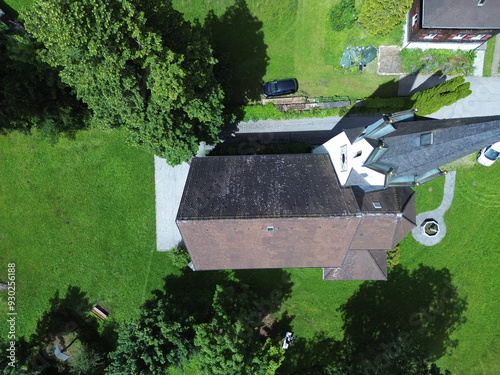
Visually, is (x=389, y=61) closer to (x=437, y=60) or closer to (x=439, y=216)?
(x=437, y=60)

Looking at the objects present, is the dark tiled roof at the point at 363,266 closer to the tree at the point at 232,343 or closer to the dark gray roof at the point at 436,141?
the tree at the point at 232,343

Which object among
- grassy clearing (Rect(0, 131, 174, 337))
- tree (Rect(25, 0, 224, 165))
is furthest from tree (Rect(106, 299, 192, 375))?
tree (Rect(25, 0, 224, 165))

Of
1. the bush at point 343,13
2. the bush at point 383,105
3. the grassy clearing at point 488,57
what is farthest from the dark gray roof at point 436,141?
the grassy clearing at point 488,57

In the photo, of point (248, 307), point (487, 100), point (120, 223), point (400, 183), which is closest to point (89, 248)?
point (120, 223)

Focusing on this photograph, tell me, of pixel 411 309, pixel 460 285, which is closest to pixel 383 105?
pixel 460 285

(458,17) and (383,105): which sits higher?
(458,17)

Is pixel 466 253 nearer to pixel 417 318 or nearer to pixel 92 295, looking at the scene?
pixel 417 318

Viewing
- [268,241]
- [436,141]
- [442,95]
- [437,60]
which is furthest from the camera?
[437,60]
